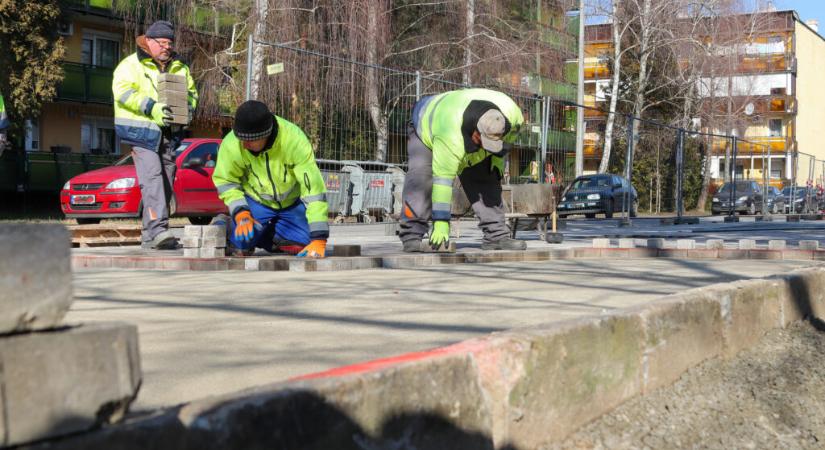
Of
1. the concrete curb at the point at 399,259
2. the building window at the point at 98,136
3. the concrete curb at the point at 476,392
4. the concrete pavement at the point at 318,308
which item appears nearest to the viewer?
the concrete curb at the point at 476,392

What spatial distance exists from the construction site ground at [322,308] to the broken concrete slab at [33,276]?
0.83 metres

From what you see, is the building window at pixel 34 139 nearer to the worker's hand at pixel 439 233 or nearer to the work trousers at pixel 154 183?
the work trousers at pixel 154 183

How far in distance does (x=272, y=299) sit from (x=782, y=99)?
247 ft

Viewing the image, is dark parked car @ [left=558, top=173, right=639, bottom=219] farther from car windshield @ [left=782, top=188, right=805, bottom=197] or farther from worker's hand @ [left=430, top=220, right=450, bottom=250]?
worker's hand @ [left=430, top=220, right=450, bottom=250]

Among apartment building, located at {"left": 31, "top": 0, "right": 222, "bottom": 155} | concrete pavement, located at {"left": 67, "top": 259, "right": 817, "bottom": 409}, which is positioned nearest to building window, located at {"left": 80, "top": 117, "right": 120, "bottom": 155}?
apartment building, located at {"left": 31, "top": 0, "right": 222, "bottom": 155}

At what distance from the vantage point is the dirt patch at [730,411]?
3654 millimetres

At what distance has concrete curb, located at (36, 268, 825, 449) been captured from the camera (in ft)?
6.69

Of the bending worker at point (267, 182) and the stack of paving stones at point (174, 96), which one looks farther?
the stack of paving stones at point (174, 96)

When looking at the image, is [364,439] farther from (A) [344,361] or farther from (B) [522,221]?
(B) [522,221]

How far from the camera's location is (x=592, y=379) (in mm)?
3541

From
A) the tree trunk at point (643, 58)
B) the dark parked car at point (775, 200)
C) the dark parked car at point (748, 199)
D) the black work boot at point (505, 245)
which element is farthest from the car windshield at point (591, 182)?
the black work boot at point (505, 245)

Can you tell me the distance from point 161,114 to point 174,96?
0.27 metres

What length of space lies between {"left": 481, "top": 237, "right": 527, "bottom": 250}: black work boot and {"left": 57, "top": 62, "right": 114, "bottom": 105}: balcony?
794 inches

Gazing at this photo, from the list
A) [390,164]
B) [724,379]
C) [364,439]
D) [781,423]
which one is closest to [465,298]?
[724,379]
